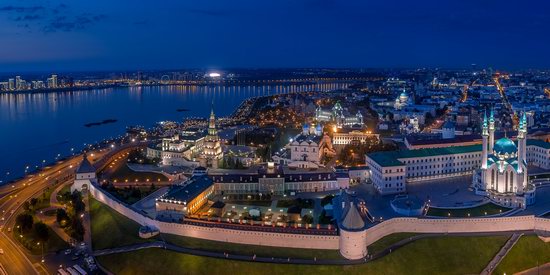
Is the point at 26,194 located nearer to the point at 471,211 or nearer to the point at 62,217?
the point at 62,217

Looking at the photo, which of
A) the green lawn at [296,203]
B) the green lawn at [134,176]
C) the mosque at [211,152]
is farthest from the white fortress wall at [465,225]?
the green lawn at [134,176]

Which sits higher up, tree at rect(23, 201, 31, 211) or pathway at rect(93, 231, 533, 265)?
tree at rect(23, 201, 31, 211)

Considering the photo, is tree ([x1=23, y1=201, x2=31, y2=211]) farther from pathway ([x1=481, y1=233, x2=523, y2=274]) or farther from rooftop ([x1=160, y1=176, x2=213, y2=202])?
pathway ([x1=481, y1=233, x2=523, y2=274])

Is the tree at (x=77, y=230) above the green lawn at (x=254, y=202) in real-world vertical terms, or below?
below

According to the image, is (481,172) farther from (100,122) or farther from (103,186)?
(100,122)

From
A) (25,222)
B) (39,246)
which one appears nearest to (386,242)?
(39,246)

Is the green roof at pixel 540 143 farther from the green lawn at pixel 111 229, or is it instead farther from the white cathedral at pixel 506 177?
the green lawn at pixel 111 229

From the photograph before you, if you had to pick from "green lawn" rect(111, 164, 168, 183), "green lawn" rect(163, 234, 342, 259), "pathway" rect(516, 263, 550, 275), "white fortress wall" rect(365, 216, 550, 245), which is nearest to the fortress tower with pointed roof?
"green lawn" rect(111, 164, 168, 183)
